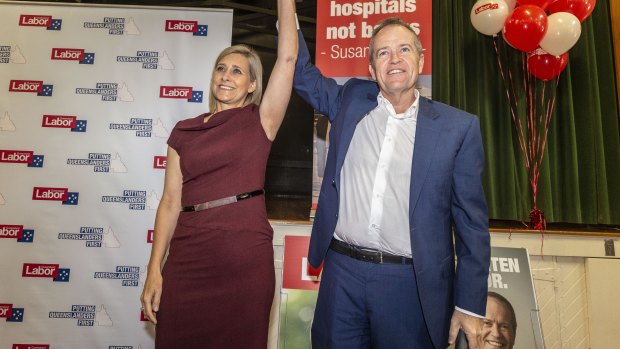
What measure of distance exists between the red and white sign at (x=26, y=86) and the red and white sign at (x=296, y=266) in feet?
7.15

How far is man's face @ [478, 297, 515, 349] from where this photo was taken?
2475 mm

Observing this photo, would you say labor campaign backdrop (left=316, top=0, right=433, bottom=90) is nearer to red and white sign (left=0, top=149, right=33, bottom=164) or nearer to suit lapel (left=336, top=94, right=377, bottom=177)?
suit lapel (left=336, top=94, right=377, bottom=177)

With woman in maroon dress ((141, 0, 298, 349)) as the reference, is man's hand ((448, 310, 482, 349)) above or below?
below

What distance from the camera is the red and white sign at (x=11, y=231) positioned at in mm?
2754

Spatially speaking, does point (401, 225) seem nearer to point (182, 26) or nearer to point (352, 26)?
point (352, 26)

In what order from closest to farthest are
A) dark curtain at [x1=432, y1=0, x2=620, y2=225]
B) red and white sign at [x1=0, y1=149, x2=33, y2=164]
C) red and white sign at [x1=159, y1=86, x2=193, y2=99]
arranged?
1. red and white sign at [x1=0, y1=149, x2=33, y2=164]
2. red and white sign at [x1=159, y1=86, x2=193, y2=99]
3. dark curtain at [x1=432, y1=0, x2=620, y2=225]

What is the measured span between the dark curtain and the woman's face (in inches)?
84.3

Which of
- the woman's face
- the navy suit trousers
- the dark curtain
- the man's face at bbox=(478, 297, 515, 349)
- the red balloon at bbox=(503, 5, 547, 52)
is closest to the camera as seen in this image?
the navy suit trousers

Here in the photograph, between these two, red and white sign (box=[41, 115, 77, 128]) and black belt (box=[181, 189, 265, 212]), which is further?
red and white sign (box=[41, 115, 77, 128])

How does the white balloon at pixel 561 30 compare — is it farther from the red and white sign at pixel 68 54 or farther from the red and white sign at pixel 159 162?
the red and white sign at pixel 68 54

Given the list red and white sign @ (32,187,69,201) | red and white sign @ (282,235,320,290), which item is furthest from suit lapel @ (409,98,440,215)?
red and white sign @ (32,187,69,201)

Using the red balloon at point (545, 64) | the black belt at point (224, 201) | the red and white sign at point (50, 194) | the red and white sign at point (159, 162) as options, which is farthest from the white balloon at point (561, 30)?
the red and white sign at point (50, 194)

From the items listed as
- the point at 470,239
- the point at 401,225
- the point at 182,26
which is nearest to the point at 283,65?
the point at 401,225

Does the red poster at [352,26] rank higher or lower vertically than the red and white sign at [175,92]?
higher
